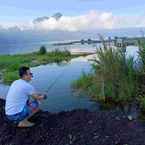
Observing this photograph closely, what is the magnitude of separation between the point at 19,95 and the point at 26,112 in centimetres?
46

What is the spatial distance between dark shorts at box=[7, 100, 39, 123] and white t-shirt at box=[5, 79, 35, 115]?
0.27 ft

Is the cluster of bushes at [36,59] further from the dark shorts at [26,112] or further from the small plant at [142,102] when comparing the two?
the dark shorts at [26,112]

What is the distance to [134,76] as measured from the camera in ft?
45.6

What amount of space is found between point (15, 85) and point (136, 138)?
3.03 m

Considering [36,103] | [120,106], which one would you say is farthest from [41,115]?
[120,106]

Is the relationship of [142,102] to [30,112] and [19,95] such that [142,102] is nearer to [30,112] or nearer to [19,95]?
[30,112]

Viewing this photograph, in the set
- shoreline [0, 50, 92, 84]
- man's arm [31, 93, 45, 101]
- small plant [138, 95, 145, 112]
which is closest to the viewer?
man's arm [31, 93, 45, 101]

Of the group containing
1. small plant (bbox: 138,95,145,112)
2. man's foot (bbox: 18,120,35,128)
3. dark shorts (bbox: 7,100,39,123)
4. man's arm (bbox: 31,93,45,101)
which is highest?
man's arm (bbox: 31,93,45,101)

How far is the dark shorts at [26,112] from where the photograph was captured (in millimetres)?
8656

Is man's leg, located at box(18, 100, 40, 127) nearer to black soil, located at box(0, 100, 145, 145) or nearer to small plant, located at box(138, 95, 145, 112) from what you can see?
black soil, located at box(0, 100, 145, 145)

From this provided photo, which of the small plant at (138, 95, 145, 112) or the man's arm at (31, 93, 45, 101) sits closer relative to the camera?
the man's arm at (31, 93, 45, 101)

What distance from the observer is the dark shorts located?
8.66 meters

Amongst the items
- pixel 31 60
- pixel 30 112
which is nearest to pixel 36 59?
pixel 31 60

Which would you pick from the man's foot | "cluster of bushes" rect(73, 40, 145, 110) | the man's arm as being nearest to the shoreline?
"cluster of bushes" rect(73, 40, 145, 110)
